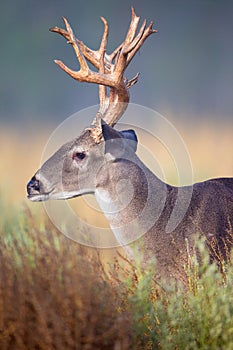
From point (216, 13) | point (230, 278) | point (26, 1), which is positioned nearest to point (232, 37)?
point (216, 13)

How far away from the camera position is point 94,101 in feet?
36.8

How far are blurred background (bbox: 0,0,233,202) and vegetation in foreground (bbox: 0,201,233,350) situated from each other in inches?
233

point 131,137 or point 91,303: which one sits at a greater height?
point 131,137

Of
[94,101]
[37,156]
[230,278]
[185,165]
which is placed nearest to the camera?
[230,278]

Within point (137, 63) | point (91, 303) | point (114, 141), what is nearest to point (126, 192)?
point (114, 141)

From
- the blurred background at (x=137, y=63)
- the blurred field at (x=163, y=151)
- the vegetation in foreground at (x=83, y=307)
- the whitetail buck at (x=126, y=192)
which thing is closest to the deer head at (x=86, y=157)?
the whitetail buck at (x=126, y=192)

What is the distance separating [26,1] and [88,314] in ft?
30.6

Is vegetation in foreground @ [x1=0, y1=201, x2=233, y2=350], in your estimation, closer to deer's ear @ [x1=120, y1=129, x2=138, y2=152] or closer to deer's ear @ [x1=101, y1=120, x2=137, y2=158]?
deer's ear @ [x1=101, y1=120, x2=137, y2=158]

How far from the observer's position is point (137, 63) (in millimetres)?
11812

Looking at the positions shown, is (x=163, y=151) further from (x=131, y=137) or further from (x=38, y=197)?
(x=38, y=197)

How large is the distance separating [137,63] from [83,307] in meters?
8.37

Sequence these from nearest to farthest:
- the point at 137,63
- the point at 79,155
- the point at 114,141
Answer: the point at 114,141 < the point at 79,155 < the point at 137,63

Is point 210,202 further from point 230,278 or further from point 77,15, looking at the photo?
point 77,15

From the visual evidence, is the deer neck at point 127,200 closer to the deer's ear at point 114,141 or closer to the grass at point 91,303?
the deer's ear at point 114,141
